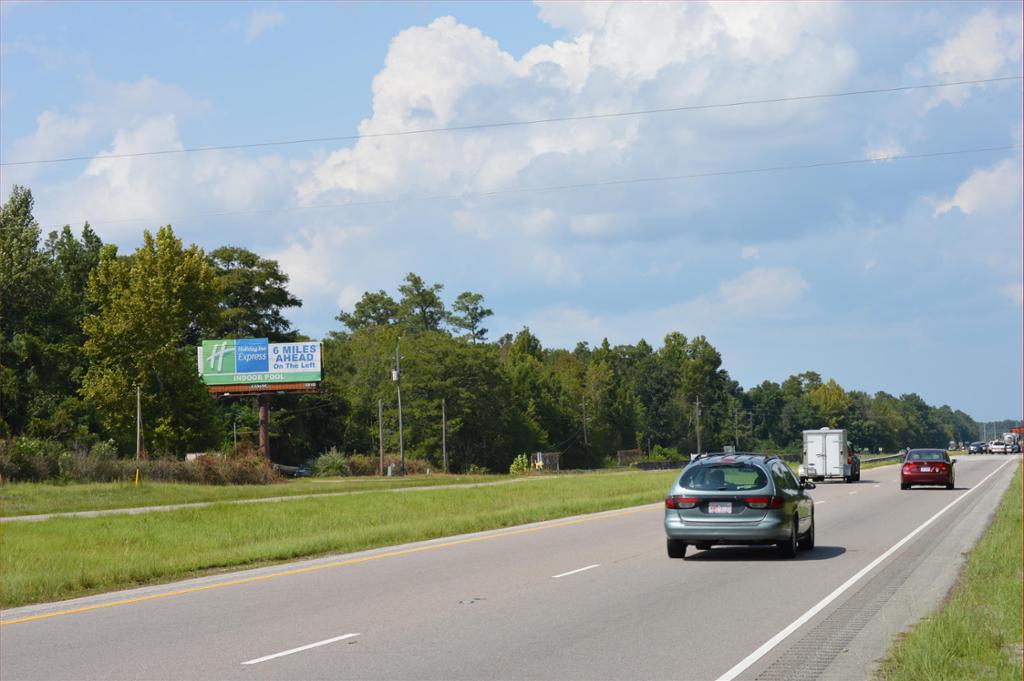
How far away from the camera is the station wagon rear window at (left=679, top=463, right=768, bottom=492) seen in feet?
59.7

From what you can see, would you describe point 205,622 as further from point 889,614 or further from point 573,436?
point 573,436

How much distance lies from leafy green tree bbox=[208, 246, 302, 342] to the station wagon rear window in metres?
88.3

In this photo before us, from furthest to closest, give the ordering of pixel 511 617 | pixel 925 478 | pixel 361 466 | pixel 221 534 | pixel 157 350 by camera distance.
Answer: pixel 361 466 < pixel 157 350 < pixel 925 478 < pixel 221 534 < pixel 511 617

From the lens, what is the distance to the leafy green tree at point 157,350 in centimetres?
7400

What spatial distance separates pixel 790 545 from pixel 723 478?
149 centimetres

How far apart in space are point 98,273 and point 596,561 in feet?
223

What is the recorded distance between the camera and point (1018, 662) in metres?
9.67

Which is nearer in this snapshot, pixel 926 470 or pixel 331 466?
pixel 926 470

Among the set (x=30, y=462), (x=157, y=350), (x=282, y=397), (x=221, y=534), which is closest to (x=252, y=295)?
(x=282, y=397)

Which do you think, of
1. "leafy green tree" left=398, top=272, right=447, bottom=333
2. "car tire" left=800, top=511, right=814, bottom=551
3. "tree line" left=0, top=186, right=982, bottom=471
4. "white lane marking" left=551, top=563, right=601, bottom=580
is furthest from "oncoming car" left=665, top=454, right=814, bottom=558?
"leafy green tree" left=398, top=272, right=447, bottom=333

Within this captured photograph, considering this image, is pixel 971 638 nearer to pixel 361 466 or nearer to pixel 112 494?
pixel 112 494

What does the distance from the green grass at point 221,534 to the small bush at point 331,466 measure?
3895 cm

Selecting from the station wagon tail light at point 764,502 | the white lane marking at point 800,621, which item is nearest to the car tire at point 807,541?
the white lane marking at point 800,621

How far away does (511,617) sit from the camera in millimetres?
12633
